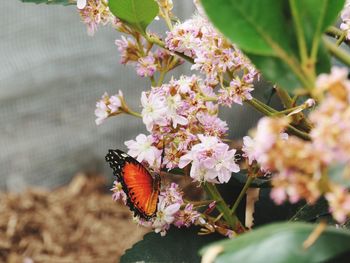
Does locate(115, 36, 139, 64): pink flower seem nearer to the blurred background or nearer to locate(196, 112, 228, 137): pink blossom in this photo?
locate(196, 112, 228, 137): pink blossom

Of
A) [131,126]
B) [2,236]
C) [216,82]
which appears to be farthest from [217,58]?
[131,126]

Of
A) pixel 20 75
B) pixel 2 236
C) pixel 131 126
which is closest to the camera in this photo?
pixel 2 236

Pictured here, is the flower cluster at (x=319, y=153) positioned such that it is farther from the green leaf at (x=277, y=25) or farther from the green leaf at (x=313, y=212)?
the green leaf at (x=313, y=212)

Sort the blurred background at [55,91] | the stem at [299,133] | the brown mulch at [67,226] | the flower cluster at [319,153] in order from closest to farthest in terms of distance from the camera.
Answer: the flower cluster at [319,153] → the stem at [299,133] → the brown mulch at [67,226] → the blurred background at [55,91]

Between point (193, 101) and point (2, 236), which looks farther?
point (2, 236)

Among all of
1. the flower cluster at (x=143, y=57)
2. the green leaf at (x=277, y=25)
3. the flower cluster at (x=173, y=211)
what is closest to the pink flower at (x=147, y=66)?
the flower cluster at (x=143, y=57)

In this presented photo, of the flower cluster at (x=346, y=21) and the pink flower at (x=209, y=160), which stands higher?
the flower cluster at (x=346, y=21)

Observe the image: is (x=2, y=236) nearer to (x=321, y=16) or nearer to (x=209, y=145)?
(x=209, y=145)
